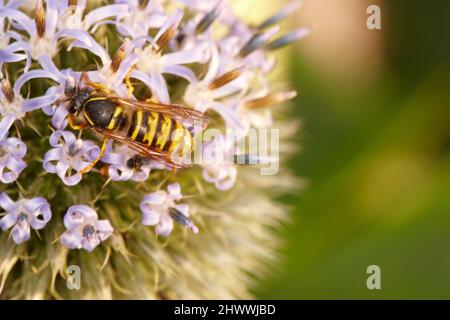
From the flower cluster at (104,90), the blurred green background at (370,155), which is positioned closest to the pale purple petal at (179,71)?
the flower cluster at (104,90)

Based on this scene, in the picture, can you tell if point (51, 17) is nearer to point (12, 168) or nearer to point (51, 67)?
point (51, 67)

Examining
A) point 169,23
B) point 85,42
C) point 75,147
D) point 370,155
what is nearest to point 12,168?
point 75,147

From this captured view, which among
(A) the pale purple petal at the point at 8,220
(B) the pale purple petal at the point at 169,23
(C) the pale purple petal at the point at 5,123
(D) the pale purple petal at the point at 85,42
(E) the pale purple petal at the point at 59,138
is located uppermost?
(B) the pale purple petal at the point at 169,23

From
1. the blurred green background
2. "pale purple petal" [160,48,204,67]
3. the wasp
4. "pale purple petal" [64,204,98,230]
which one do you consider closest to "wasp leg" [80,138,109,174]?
the wasp

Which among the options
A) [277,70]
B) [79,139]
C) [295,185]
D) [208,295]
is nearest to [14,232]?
[79,139]

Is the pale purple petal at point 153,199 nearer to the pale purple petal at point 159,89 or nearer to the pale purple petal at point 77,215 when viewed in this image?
the pale purple petal at point 77,215

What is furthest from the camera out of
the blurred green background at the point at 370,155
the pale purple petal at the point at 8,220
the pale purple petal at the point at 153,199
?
the blurred green background at the point at 370,155
